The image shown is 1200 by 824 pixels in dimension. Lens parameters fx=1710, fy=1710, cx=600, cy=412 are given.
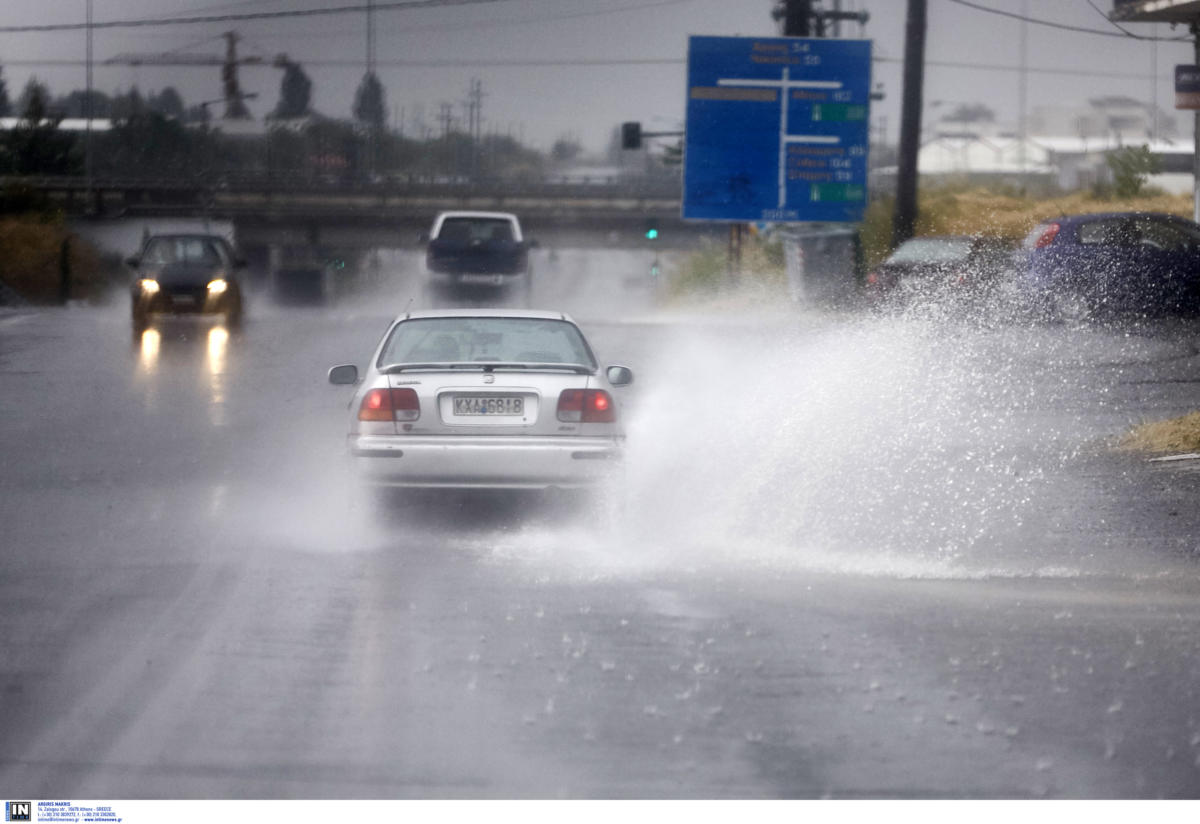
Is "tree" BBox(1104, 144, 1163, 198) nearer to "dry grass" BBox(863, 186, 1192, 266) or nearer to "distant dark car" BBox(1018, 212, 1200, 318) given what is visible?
"dry grass" BBox(863, 186, 1192, 266)

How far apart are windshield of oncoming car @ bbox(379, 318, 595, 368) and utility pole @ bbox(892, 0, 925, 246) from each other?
67.6 ft

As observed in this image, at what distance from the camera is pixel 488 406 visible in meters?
9.64

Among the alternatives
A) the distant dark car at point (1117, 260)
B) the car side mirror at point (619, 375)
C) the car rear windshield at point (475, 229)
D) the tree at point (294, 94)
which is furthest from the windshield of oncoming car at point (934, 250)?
the tree at point (294, 94)

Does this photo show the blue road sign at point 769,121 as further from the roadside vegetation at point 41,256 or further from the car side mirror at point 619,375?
the roadside vegetation at point 41,256

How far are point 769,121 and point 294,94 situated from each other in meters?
55.0

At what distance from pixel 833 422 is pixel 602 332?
44.7 feet

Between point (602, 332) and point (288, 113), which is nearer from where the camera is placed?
point (602, 332)

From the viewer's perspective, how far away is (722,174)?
30562 millimetres

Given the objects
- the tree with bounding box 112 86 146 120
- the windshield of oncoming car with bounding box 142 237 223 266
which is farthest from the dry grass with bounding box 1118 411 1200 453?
the tree with bounding box 112 86 146 120

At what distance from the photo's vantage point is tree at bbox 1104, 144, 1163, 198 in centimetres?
4288

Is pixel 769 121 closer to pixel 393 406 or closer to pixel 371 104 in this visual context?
pixel 393 406

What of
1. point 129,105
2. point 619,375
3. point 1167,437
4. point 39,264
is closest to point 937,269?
point 1167,437

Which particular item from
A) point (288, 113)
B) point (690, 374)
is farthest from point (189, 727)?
point (288, 113)

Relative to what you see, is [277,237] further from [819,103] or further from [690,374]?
[690,374]
